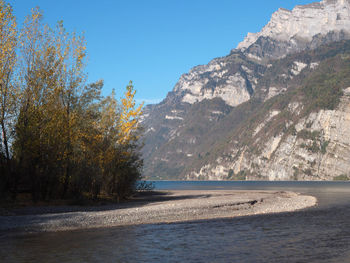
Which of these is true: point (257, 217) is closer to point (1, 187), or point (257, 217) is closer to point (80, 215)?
point (80, 215)

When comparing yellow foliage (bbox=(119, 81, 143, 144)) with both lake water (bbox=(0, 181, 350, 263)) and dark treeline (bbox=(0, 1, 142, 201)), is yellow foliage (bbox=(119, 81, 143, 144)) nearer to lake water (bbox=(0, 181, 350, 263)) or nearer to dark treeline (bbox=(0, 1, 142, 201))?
dark treeline (bbox=(0, 1, 142, 201))

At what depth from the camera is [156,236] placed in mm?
25781

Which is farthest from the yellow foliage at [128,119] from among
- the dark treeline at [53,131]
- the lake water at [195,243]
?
the lake water at [195,243]

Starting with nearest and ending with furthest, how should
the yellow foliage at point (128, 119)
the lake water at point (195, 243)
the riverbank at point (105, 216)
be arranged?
the lake water at point (195, 243)
the riverbank at point (105, 216)
the yellow foliage at point (128, 119)

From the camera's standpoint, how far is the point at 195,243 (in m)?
23.2

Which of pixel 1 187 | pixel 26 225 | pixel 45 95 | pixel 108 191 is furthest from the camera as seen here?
pixel 108 191

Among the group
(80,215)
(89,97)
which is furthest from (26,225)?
(89,97)

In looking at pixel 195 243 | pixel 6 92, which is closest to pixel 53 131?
pixel 6 92

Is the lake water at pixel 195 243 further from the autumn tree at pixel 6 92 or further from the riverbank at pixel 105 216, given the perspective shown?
the autumn tree at pixel 6 92

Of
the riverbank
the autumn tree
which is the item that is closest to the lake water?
the riverbank

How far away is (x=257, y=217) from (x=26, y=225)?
2030 cm

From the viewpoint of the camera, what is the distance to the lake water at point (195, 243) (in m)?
19.4

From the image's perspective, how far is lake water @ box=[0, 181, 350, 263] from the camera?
762 inches

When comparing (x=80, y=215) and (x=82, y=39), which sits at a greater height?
(x=82, y=39)
